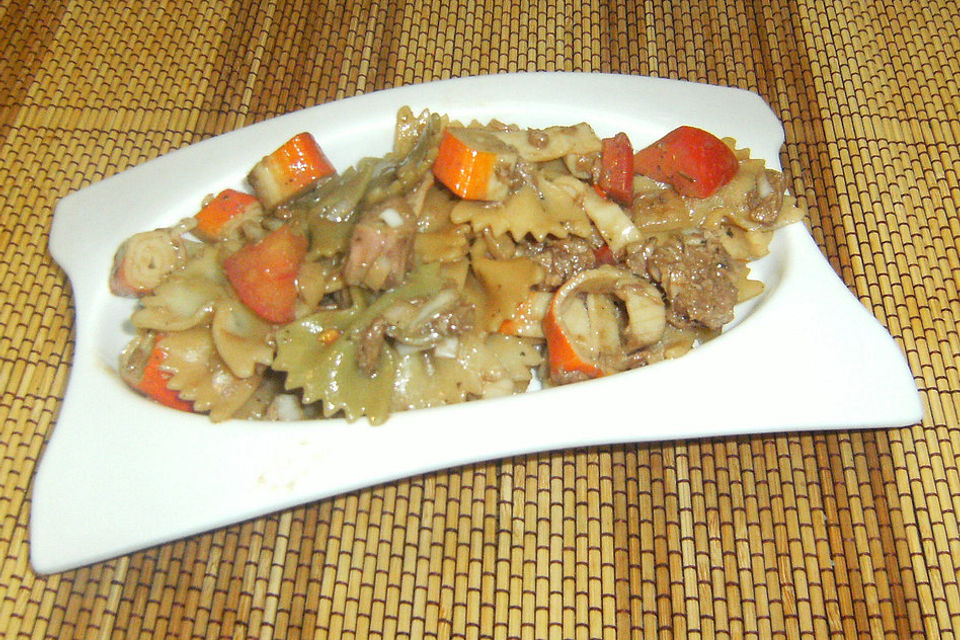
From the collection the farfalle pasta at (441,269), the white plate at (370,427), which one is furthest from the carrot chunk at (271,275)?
the white plate at (370,427)

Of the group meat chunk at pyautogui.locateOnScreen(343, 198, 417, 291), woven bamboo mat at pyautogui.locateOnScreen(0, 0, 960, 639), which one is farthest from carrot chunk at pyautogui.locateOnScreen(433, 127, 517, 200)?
woven bamboo mat at pyautogui.locateOnScreen(0, 0, 960, 639)

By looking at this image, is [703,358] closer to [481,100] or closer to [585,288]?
[585,288]

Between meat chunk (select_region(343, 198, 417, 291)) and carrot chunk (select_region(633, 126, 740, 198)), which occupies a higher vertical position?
carrot chunk (select_region(633, 126, 740, 198))

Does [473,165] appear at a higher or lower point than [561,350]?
higher

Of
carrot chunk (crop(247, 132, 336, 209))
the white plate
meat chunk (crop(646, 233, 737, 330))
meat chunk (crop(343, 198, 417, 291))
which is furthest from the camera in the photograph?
carrot chunk (crop(247, 132, 336, 209))

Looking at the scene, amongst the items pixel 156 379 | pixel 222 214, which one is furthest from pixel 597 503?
pixel 222 214

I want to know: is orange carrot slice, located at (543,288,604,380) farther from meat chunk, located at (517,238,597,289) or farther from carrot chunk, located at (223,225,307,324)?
carrot chunk, located at (223,225,307,324)

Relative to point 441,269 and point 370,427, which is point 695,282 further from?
point 370,427

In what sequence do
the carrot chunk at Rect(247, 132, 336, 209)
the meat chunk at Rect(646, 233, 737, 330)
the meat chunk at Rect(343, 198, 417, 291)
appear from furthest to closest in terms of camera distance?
the carrot chunk at Rect(247, 132, 336, 209) < the meat chunk at Rect(646, 233, 737, 330) < the meat chunk at Rect(343, 198, 417, 291)
